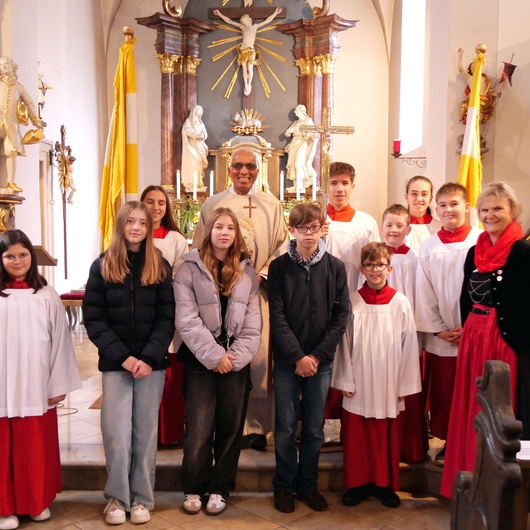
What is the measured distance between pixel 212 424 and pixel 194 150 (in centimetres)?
786

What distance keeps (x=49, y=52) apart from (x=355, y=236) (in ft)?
21.5

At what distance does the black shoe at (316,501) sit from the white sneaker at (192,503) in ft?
Result: 1.89

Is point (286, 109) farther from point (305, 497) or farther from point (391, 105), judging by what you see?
point (305, 497)

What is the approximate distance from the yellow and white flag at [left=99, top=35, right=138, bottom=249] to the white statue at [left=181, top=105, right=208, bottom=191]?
6.25 metres

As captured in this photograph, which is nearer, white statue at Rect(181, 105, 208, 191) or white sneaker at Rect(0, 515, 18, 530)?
white sneaker at Rect(0, 515, 18, 530)

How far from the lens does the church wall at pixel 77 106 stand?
28.6 feet

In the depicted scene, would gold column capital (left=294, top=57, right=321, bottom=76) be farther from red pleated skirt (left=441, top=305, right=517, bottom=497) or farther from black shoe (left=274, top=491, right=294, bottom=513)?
black shoe (left=274, top=491, right=294, bottom=513)

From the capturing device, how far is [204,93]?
1095 cm

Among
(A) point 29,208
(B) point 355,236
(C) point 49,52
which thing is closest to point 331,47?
(C) point 49,52

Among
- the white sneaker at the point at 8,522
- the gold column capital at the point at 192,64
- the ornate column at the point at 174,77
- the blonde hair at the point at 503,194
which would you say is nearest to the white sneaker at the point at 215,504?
the white sneaker at the point at 8,522

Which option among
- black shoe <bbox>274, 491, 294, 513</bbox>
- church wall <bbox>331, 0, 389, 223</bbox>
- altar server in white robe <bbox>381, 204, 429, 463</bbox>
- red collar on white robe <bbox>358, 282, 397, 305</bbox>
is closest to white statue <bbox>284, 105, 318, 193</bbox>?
church wall <bbox>331, 0, 389, 223</bbox>

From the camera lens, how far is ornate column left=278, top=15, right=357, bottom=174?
1048 centimetres

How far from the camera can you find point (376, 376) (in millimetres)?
3283

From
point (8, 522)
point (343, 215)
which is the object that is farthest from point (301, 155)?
point (8, 522)
